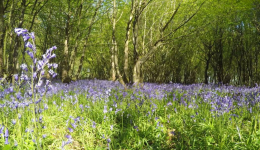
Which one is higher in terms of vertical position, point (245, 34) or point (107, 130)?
point (245, 34)

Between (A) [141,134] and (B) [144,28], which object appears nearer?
(A) [141,134]

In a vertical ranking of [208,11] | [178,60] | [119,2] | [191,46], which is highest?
[119,2]

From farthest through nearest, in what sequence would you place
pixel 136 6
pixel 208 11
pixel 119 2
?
pixel 119 2 → pixel 208 11 → pixel 136 6

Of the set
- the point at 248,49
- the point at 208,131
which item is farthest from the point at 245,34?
the point at 208,131

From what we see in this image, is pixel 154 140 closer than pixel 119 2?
Yes

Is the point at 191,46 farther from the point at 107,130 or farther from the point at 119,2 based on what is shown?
the point at 107,130

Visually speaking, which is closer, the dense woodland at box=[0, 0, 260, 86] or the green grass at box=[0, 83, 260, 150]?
the green grass at box=[0, 83, 260, 150]

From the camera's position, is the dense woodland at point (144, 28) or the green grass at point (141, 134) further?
the dense woodland at point (144, 28)

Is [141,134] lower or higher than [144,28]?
lower

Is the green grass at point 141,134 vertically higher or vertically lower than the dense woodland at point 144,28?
lower

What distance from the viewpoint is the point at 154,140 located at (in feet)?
10.9

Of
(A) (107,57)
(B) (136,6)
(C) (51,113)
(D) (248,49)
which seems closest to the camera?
(C) (51,113)

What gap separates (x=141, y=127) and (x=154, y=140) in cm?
52

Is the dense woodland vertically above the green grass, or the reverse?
the dense woodland
